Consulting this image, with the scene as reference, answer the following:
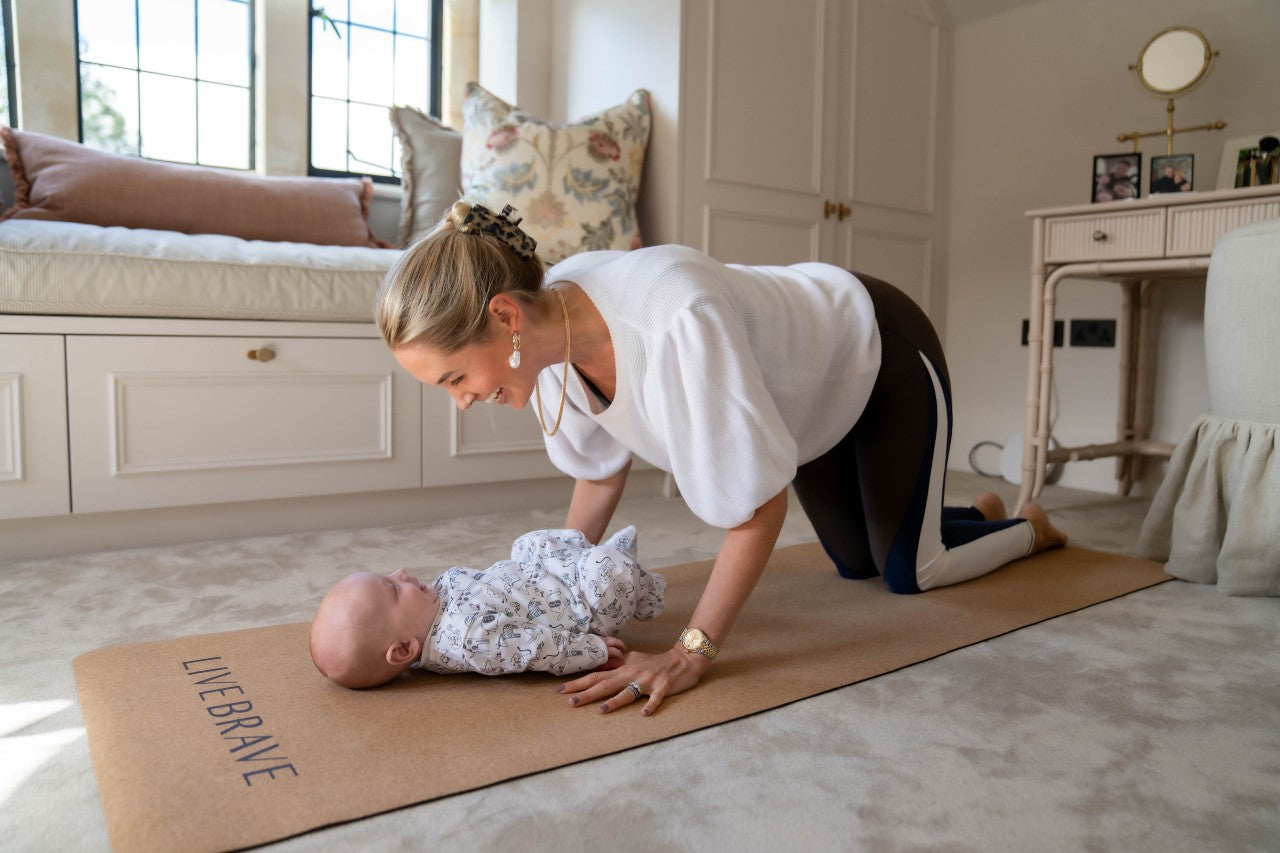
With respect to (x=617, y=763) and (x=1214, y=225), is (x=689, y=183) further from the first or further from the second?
(x=617, y=763)

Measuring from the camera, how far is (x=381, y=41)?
3.38 metres

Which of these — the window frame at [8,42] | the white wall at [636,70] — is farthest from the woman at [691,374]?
the window frame at [8,42]

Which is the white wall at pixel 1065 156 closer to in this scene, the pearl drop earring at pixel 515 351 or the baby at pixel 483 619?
the baby at pixel 483 619

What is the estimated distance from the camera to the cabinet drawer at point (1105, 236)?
239 centimetres

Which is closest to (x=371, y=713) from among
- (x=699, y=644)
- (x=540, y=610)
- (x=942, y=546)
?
(x=540, y=610)

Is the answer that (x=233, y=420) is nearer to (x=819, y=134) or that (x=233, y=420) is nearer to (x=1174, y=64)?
(x=819, y=134)

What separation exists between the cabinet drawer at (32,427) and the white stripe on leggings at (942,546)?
180cm

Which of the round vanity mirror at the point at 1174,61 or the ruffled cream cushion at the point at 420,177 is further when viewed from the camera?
the ruffled cream cushion at the point at 420,177

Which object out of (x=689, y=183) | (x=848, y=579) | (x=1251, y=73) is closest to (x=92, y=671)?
(x=848, y=579)

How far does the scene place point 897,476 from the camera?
164 cm

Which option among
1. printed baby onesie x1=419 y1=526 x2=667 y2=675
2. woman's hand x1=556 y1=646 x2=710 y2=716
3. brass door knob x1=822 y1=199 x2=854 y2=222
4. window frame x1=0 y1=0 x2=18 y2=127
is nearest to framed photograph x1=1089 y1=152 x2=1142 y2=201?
brass door knob x1=822 y1=199 x2=854 y2=222

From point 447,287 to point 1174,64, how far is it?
2.40 meters

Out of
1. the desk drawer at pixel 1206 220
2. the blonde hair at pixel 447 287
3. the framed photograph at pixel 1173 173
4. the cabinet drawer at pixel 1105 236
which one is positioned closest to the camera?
the blonde hair at pixel 447 287

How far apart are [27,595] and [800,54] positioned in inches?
106
